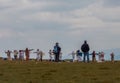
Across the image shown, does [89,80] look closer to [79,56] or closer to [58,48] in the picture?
[58,48]

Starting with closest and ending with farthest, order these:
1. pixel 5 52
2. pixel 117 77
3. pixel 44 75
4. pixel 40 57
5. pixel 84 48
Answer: pixel 117 77 < pixel 44 75 < pixel 84 48 < pixel 40 57 < pixel 5 52

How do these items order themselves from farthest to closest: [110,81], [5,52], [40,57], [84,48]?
[5,52]
[40,57]
[84,48]
[110,81]

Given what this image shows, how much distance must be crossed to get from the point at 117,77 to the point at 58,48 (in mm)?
25910

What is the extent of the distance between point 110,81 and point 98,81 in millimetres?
678

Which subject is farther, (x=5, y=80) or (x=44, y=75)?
(x=44, y=75)

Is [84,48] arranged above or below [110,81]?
above

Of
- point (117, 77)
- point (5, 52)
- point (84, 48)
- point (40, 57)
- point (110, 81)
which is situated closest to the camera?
point (110, 81)

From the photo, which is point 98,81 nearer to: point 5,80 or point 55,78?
point 55,78

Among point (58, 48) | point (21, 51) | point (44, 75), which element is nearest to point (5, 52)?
point (21, 51)

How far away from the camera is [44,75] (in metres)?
31.1

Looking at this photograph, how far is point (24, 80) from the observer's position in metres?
28.2

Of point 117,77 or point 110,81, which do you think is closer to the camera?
point 110,81

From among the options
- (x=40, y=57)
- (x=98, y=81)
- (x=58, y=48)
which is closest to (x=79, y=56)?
(x=40, y=57)

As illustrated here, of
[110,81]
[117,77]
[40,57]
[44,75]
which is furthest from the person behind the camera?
[40,57]
